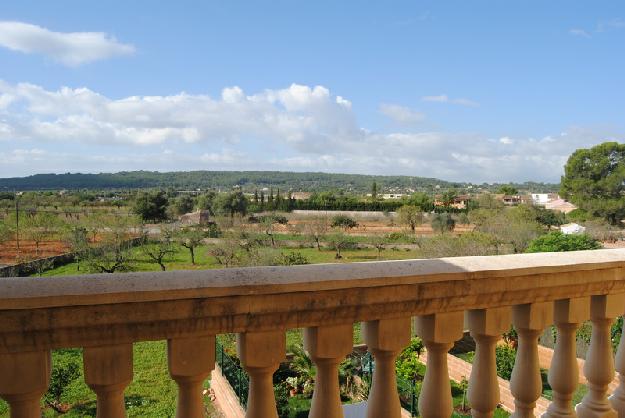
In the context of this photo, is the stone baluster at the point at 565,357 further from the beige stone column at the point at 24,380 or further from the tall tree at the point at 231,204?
the tall tree at the point at 231,204

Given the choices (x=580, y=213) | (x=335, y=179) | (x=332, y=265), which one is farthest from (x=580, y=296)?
(x=335, y=179)

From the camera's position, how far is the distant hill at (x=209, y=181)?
118375 millimetres

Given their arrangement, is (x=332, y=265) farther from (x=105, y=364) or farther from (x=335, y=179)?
(x=335, y=179)

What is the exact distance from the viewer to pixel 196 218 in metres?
56.8

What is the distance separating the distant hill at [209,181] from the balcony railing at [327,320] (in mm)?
116042

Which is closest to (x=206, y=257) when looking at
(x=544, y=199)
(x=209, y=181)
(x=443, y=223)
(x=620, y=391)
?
(x=443, y=223)

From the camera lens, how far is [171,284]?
1.06m

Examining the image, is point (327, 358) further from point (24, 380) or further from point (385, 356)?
point (24, 380)

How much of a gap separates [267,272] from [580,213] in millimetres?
43396

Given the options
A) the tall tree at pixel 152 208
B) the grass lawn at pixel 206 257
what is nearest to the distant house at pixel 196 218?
the tall tree at pixel 152 208

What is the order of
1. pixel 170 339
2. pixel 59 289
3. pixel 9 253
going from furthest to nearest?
1. pixel 9 253
2. pixel 170 339
3. pixel 59 289

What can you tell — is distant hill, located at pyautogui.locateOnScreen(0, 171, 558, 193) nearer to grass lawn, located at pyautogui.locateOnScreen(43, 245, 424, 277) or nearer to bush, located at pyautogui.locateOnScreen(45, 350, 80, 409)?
grass lawn, located at pyautogui.locateOnScreen(43, 245, 424, 277)

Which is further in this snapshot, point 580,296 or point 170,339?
point 580,296

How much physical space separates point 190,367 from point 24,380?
1.14ft
